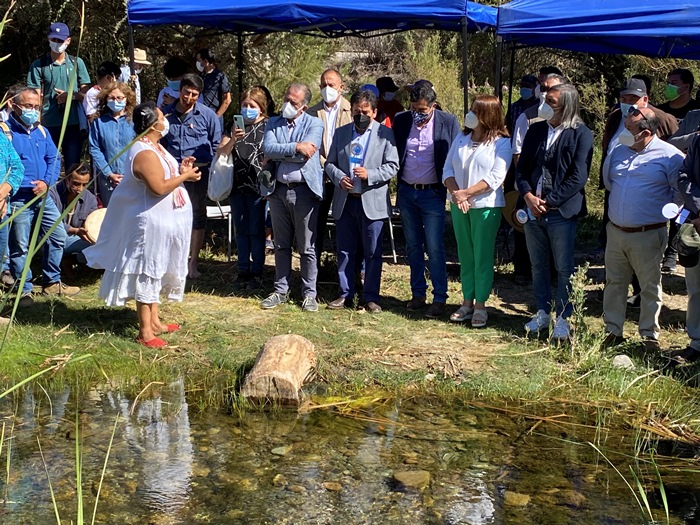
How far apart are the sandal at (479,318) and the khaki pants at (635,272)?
0.99 metres

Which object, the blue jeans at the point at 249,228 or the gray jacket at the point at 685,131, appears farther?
the blue jeans at the point at 249,228

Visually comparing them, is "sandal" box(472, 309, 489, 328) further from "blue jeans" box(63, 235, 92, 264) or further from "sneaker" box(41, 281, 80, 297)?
"blue jeans" box(63, 235, 92, 264)

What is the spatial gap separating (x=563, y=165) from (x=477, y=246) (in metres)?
1.01

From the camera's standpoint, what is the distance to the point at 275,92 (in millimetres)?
14742

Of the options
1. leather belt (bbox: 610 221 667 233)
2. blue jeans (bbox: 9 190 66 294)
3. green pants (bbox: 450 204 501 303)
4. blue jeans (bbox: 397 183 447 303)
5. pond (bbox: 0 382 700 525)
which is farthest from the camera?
blue jeans (bbox: 9 190 66 294)

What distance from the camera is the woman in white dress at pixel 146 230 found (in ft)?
21.2

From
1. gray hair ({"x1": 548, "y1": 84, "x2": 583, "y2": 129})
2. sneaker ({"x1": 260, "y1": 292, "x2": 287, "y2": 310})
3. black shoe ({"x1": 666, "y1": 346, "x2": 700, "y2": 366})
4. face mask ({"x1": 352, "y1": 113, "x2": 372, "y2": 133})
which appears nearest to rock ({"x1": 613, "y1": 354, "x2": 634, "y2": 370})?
black shoe ({"x1": 666, "y1": 346, "x2": 700, "y2": 366})

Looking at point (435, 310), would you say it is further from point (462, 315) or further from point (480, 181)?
point (480, 181)

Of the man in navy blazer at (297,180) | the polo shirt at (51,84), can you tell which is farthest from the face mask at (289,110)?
the polo shirt at (51,84)

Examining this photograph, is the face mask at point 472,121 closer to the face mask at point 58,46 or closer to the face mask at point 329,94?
the face mask at point 329,94

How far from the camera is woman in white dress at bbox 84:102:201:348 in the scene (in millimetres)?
6449

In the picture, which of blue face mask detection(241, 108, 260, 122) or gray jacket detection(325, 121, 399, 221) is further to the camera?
blue face mask detection(241, 108, 260, 122)

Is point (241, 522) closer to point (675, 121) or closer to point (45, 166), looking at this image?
point (45, 166)

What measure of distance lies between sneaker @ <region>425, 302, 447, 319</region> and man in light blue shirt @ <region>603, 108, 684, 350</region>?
1.51 m
